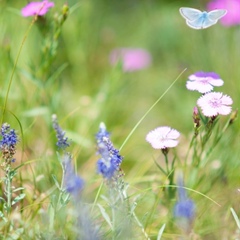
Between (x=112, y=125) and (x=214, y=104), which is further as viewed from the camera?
(x=112, y=125)

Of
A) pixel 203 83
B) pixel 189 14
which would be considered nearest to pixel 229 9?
pixel 189 14

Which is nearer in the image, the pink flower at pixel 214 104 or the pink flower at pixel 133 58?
the pink flower at pixel 214 104

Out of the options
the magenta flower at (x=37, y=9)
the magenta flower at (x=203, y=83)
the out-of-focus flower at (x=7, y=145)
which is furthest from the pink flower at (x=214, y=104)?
the magenta flower at (x=37, y=9)

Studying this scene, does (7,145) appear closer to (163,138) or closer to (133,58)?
(163,138)

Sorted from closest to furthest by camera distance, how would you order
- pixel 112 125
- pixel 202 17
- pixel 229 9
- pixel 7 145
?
pixel 7 145 < pixel 202 17 < pixel 112 125 < pixel 229 9

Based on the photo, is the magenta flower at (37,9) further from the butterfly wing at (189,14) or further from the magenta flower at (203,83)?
the magenta flower at (203,83)
